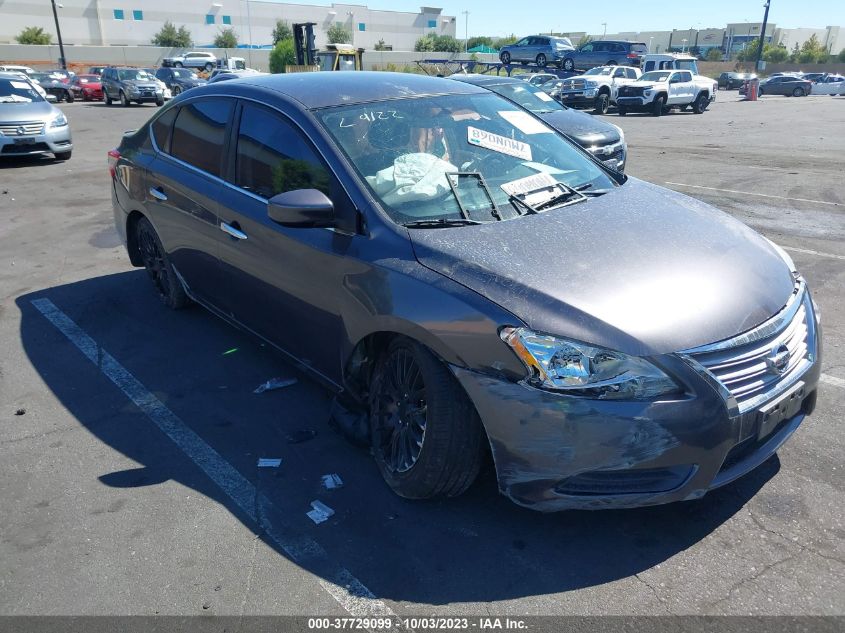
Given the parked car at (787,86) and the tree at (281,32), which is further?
the tree at (281,32)

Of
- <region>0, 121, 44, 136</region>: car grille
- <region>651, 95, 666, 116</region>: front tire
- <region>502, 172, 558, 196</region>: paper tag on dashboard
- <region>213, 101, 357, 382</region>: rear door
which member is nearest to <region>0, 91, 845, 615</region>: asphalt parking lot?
<region>213, 101, 357, 382</region>: rear door

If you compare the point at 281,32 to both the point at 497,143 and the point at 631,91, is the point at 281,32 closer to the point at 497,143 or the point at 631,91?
the point at 631,91

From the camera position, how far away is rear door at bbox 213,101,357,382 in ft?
11.4

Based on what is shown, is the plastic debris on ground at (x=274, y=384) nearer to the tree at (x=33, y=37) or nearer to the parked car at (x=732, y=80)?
the parked car at (x=732, y=80)

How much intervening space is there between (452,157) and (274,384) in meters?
1.85

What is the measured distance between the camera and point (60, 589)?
2756 millimetres

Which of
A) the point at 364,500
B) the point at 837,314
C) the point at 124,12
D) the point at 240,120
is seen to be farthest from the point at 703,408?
the point at 124,12

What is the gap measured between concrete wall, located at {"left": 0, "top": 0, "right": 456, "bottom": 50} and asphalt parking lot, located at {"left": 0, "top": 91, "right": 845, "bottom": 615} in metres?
80.7

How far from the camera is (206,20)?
82.6 meters

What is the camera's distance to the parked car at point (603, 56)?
130 ft

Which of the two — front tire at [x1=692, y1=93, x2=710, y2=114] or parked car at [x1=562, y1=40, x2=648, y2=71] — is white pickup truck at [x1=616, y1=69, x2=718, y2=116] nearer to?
front tire at [x1=692, y1=93, x2=710, y2=114]

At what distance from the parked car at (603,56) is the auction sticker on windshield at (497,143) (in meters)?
39.1

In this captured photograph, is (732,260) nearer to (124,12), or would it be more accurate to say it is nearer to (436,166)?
(436,166)

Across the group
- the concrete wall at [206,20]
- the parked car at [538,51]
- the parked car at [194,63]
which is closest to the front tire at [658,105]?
the parked car at [538,51]
